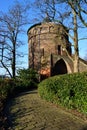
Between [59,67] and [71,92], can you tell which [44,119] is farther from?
[59,67]

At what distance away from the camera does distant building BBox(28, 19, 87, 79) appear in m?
45.0

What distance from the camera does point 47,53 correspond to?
157 ft

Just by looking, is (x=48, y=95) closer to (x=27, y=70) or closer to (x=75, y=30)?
(x=75, y=30)

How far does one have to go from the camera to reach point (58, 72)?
152 ft

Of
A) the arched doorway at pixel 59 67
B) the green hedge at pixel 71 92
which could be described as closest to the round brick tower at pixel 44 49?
the arched doorway at pixel 59 67

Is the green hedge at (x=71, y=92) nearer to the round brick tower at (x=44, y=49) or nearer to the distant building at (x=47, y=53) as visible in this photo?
the distant building at (x=47, y=53)

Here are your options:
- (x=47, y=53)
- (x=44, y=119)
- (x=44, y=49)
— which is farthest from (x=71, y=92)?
(x=44, y=49)

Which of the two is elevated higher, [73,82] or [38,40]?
[38,40]

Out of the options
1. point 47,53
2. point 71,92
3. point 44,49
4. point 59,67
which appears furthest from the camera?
point 44,49

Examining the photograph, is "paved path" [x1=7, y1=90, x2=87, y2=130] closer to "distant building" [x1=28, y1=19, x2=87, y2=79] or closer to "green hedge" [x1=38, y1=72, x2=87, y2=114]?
"green hedge" [x1=38, y1=72, x2=87, y2=114]

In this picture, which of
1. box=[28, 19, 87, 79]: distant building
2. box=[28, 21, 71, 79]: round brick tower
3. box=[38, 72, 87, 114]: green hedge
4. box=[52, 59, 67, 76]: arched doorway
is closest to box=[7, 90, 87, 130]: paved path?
box=[38, 72, 87, 114]: green hedge

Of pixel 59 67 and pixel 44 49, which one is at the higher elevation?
pixel 44 49

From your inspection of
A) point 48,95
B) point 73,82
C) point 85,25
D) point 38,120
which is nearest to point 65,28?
point 85,25

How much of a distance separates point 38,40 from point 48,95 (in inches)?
1326
